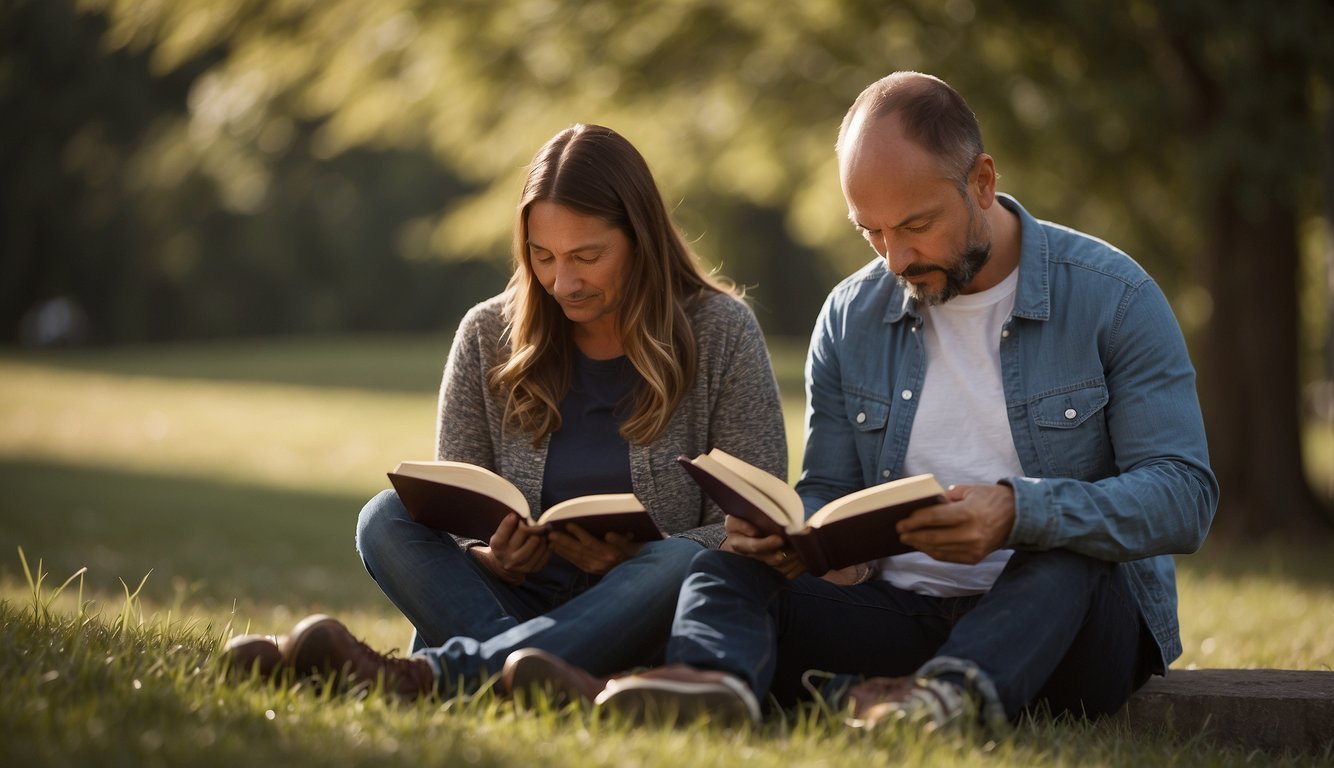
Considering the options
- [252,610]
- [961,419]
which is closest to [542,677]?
[961,419]

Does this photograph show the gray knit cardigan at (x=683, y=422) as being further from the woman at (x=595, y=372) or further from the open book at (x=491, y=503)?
the open book at (x=491, y=503)

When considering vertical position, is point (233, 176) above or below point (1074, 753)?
above

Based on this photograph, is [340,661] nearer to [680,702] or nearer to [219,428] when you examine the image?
[680,702]

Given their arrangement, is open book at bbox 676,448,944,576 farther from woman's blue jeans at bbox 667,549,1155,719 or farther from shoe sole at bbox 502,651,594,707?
shoe sole at bbox 502,651,594,707

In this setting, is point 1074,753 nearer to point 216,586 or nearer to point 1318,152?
point 216,586

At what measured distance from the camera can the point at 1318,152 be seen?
7.50m

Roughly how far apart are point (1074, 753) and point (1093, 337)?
1.05m

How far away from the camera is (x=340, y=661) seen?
2857mm

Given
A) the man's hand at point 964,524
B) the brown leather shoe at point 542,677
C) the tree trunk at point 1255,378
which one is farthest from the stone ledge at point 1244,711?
the tree trunk at point 1255,378

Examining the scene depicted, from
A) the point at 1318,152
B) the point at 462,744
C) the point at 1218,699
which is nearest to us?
the point at 462,744

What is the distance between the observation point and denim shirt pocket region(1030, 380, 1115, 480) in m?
3.26

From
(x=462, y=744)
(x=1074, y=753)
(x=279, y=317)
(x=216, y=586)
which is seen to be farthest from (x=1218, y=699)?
(x=279, y=317)

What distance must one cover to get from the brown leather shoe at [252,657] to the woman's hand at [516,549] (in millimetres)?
572

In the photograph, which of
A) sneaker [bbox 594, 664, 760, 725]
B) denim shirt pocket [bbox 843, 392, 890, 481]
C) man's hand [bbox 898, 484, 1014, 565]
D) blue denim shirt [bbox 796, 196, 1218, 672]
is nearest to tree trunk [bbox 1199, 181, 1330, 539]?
blue denim shirt [bbox 796, 196, 1218, 672]
